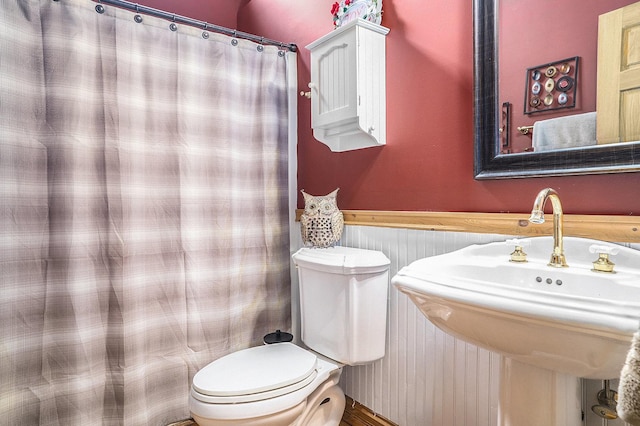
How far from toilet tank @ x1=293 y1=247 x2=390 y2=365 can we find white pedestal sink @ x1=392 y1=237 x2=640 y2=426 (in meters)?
0.37

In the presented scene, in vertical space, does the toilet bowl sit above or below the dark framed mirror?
below

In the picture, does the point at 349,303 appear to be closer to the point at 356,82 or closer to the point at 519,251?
the point at 519,251

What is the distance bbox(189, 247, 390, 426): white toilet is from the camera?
3.75 ft

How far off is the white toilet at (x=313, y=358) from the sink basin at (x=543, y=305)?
430 millimetres

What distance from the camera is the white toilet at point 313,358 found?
114cm

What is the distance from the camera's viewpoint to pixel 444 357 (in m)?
1.22

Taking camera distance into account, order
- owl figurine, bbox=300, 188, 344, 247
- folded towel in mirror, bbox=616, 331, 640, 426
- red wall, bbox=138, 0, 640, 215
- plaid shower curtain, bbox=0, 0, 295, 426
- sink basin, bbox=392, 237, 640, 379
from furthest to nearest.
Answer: owl figurine, bbox=300, 188, 344, 247 < plaid shower curtain, bbox=0, 0, 295, 426 < red wall, bbox=138, 0, 640, 215 < sink basin, bbox=392, 237, 640, 379 < folded towel in mirror, bbox=616, 331, 640, 426

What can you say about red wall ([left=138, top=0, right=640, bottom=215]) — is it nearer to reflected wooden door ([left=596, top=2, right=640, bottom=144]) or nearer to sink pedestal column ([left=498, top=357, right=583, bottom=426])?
reflected wooden door ([left=596, top=2, right=640, bottom=144])

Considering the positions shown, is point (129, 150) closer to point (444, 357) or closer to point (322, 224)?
point (322, 224)

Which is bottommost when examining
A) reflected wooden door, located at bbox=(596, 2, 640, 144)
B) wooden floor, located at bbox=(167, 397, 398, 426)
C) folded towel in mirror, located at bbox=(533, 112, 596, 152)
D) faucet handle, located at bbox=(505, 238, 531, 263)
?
wooden floor, located at bbox=(167, 397, 398, 426)

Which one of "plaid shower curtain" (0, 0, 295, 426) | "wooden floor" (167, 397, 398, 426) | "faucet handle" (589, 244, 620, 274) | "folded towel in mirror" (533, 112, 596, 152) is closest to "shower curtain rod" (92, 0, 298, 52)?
"plaid shower curtain" (0, 0, 295, 426)

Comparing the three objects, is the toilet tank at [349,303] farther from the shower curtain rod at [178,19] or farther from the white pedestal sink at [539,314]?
the shower curtain rod at [178,19]

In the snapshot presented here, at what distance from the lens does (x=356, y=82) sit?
4.61 ft

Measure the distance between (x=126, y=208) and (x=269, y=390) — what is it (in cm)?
89
